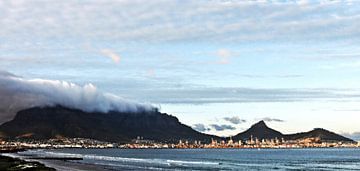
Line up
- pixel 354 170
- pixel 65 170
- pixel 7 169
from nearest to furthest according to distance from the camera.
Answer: pixel 7 169, pixel 65 170, pixel 354 170

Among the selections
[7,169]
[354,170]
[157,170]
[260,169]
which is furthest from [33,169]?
[354,170]

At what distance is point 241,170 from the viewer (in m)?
134

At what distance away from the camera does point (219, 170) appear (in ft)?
429

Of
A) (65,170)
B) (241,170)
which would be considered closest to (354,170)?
(241,170)

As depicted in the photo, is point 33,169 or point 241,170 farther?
point 241,170

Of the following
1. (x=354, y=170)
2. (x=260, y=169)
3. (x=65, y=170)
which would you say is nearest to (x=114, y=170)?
(x=65, y=170)

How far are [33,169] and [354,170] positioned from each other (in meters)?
75.8

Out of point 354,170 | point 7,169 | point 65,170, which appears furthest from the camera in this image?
point 354,170

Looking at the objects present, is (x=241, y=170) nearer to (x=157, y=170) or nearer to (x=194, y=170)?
(x=194, y=170)

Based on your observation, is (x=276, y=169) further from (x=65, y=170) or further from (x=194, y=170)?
(x=65, y=170)

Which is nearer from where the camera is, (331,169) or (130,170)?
(130,170)

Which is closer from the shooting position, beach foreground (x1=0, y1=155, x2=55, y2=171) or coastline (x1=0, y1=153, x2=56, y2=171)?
beach foreground (x1=0, y1=155, x2=55, y2=171)

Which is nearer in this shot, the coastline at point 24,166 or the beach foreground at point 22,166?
the beach foreground at point 22,166

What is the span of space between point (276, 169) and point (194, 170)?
22715mm
